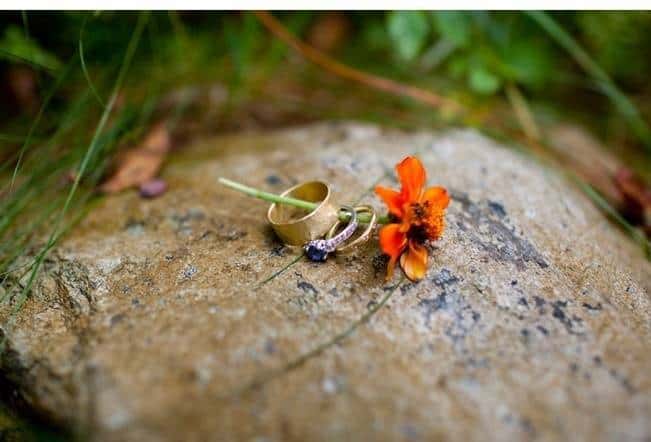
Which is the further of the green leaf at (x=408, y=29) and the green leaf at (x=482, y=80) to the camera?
the green leaf at (x=482, y=80)

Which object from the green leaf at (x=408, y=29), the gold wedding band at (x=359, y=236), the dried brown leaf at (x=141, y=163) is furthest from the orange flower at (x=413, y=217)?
the dried brown leaf at (x=141, y=163)

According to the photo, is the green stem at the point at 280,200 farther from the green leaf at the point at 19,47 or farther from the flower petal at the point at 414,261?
the green leaf at the point at 19,47

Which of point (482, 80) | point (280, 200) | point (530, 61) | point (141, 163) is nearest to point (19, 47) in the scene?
point (141, 163)

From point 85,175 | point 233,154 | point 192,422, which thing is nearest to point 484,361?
point 192,422

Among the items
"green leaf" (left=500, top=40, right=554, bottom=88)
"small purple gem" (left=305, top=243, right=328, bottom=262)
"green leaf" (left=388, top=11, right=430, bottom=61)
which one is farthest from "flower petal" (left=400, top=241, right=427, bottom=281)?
"green leaf" (left=500, top=40, right=554, bottom=88)

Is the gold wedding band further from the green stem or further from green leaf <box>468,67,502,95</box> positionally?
green leaf <box>468,67,502,95</box>

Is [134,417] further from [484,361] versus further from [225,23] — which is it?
[225,23]
